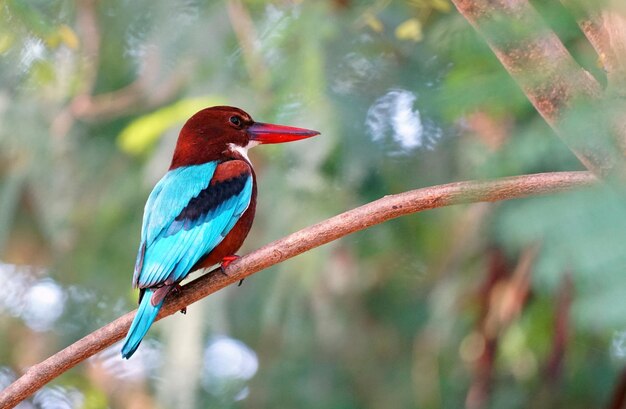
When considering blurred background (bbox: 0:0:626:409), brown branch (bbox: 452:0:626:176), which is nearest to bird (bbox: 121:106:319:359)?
blurred background (bbox: 0:0:626:409)

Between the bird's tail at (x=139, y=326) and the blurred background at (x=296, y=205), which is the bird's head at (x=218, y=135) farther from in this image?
the bird's tail at (x=139, y=326)

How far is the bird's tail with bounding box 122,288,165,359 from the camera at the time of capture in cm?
259

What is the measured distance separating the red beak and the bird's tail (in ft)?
3.50

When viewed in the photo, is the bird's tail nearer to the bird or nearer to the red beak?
the bird

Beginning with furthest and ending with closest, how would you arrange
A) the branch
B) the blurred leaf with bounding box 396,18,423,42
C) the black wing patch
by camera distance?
the blurred leaf with bounding box 396,18,423,42
the black wing patch
the branch

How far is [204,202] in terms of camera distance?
11.0 feet

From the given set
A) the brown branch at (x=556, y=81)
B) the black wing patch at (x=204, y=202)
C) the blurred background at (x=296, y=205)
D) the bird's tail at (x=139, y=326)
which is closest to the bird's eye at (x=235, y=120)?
the blurred background at (x=296, y=205)

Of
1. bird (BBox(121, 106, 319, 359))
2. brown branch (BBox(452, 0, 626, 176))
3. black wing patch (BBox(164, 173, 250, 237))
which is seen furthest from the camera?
black wing patch (BBox(164, 173, 250, 237))

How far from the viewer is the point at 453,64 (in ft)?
9.21

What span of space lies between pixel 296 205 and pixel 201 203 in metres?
1.10

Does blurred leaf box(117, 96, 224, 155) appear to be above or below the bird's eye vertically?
below

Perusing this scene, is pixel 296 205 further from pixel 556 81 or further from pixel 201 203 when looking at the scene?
pixel 556 81

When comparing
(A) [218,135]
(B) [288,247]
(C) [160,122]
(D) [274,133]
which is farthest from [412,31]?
(B) [288,247]

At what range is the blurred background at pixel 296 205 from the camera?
345 cm
